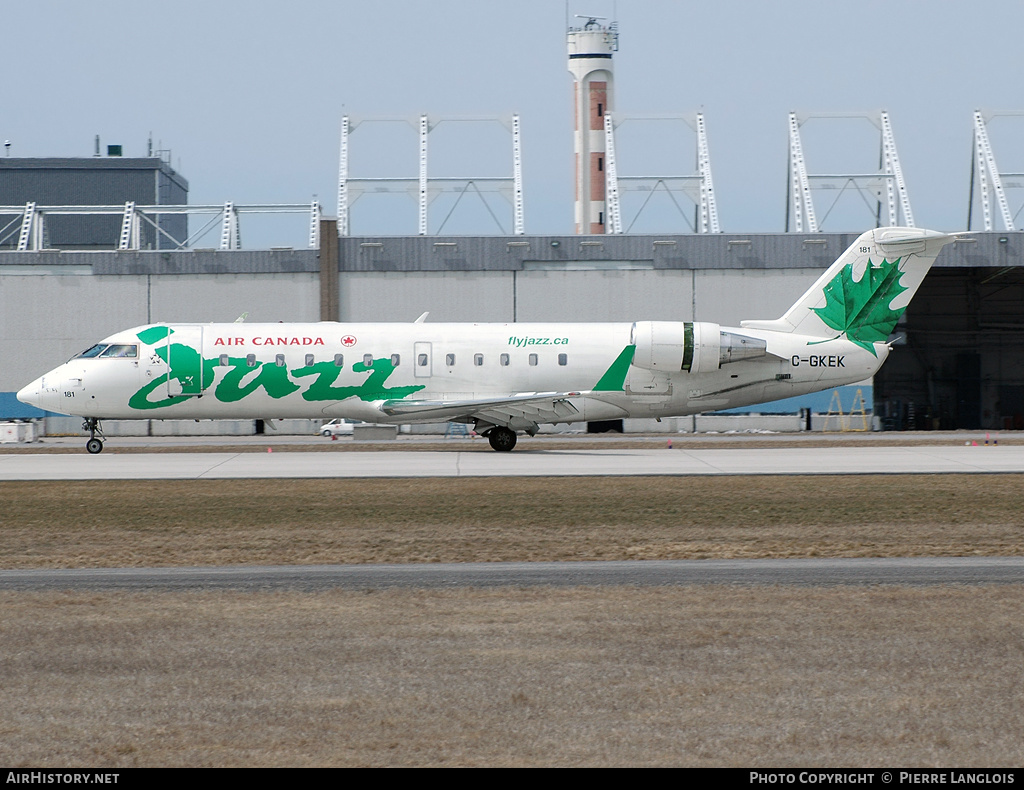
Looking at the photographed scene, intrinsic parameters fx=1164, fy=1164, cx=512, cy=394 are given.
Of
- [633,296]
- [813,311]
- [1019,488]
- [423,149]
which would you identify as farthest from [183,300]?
[1019,488]

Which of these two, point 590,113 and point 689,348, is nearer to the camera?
point 689,348

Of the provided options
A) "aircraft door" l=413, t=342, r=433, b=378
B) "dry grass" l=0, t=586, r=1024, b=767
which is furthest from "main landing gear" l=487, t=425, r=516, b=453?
"dry grass" l=0, t=586, r=1024, b=767

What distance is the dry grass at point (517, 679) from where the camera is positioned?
7113 millimetres

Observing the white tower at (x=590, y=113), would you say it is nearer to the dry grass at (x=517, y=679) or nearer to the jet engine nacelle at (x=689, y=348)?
the jet engine nacelle at (x=689, y=348)

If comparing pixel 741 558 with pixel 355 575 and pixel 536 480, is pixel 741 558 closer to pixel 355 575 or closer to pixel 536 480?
pixel 355 575

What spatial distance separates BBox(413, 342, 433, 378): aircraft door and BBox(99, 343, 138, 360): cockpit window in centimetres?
818

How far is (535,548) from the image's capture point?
15.9 m

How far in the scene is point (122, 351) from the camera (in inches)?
1345

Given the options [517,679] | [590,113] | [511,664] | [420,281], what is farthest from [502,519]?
[590,113]

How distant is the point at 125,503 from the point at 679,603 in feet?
42.5

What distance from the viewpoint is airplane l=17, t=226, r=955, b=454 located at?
3381cm

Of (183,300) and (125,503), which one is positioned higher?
(183,300)

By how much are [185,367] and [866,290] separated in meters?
20.4

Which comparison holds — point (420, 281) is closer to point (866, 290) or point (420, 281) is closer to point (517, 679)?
point (866, 290)
